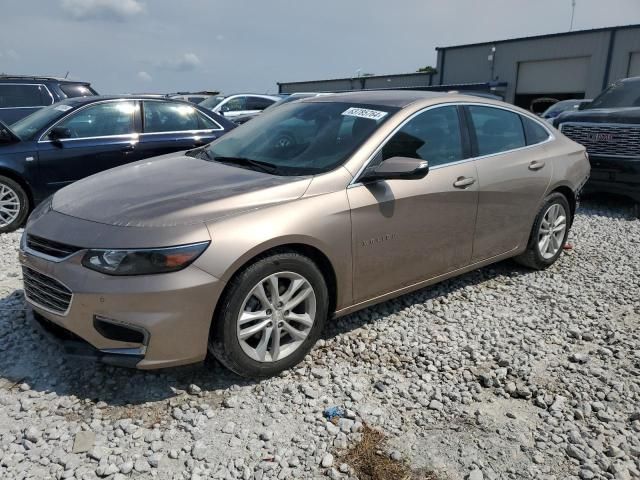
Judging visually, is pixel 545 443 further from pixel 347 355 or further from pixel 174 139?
pixel 174 139

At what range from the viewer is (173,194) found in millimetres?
3033

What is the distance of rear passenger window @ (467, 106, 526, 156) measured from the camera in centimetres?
416

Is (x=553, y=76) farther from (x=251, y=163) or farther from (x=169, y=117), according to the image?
(x=251, y=163)

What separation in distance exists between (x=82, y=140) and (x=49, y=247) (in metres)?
4.01

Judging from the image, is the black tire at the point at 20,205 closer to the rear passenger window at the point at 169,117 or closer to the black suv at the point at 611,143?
the rear passenger window at the point at 169,117

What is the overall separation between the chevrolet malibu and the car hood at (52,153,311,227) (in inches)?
0.5

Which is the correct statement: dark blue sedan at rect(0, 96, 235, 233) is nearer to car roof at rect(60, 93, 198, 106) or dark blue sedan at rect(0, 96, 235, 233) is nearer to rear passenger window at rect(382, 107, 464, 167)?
car roof at rect(60, 93, 198, 106)

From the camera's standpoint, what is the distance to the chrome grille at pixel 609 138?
7.26 meters

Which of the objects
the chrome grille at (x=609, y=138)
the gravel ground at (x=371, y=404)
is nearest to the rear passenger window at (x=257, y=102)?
the chrome grille at (x=609, y=138)

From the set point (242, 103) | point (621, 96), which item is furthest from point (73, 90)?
point (621, 96)

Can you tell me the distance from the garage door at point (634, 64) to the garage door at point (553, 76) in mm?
2703

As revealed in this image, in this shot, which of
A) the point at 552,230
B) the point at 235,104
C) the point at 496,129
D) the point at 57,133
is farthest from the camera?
the point at 235,104

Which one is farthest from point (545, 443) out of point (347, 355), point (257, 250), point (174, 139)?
point (174, 139)

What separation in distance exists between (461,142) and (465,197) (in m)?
0.44
